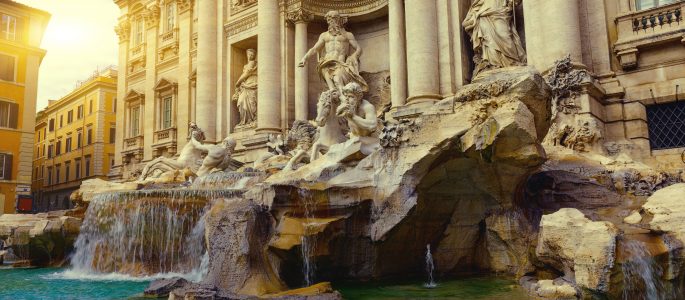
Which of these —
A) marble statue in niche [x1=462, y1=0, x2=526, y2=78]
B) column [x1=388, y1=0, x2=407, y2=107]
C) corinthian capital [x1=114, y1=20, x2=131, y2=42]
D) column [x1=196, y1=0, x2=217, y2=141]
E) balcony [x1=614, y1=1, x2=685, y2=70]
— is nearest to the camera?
balcony [x1=614, y1=1, x2=685, y2=70]

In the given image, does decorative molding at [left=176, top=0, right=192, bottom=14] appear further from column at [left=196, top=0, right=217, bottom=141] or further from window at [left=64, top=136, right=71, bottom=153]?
window at [left=64, top=136, right=71, bottom=153]

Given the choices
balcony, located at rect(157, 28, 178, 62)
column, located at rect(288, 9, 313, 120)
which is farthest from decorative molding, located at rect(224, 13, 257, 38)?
balcony, located at rect(157, 28, 178, 62)

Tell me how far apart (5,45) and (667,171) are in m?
31.1

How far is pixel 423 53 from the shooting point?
13.9 meters

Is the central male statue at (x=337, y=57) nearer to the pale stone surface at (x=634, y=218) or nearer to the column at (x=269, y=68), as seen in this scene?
the column at (x=269, y=68)

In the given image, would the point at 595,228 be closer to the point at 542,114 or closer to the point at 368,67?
the point at 542,114

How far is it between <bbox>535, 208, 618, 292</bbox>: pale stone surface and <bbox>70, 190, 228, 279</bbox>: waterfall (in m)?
5.17

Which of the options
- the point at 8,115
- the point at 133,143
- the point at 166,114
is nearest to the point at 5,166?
the point at 8,115

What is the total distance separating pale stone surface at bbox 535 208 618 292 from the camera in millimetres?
5285

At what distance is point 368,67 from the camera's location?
18125 millimetres

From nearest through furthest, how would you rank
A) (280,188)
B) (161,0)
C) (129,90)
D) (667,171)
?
(280,188)
(667,171)
(161,0)
(129,90)

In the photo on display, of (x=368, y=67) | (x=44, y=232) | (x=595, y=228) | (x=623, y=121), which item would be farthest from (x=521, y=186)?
(x=368, y=67)

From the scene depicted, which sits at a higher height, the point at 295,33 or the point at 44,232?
the point at 295,33

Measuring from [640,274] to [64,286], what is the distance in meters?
7.65
